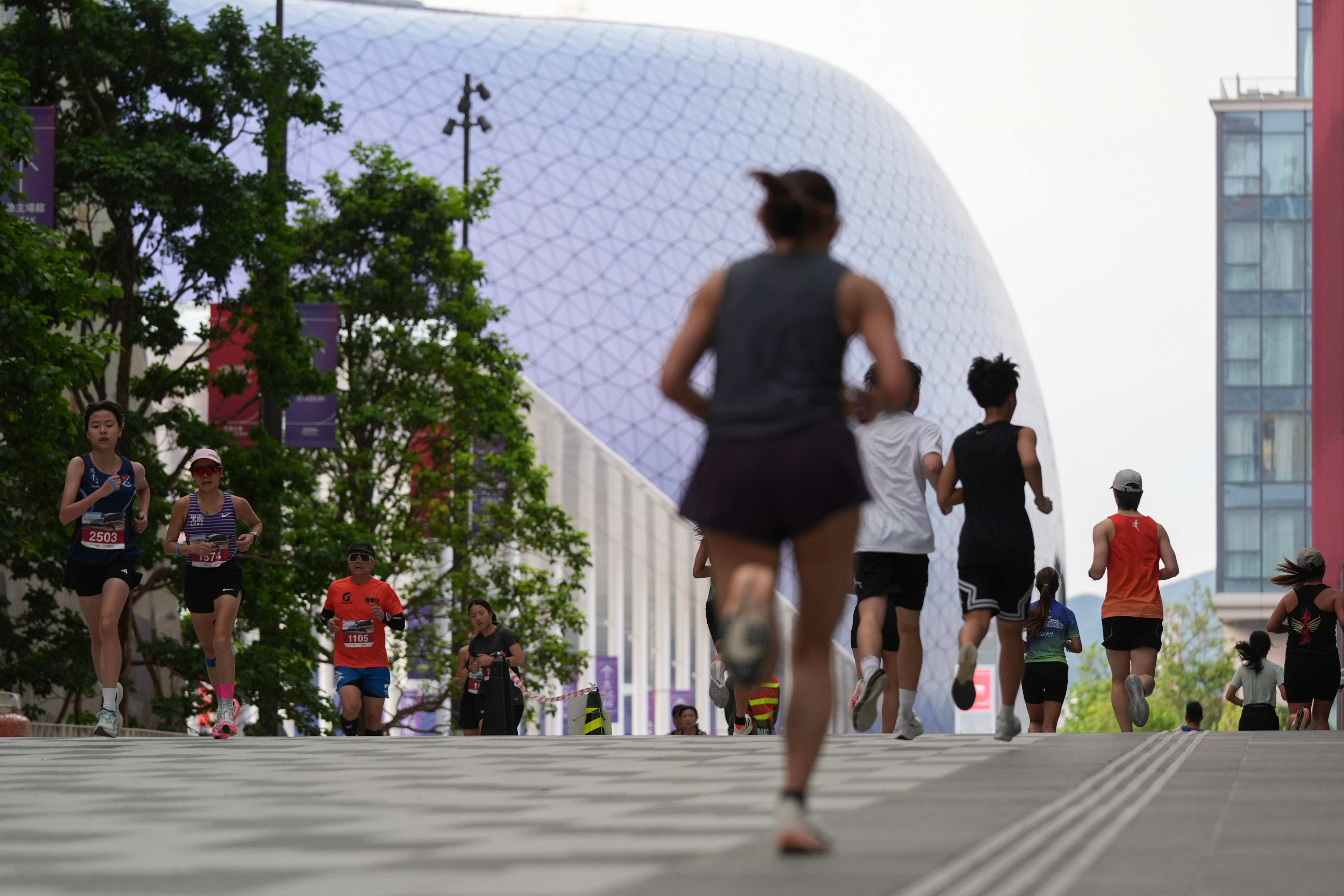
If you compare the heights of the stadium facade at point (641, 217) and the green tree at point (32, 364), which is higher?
the stadium facade at point (641, 217)

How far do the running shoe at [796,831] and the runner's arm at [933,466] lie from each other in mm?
5598

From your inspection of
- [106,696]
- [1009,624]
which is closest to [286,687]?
[106,696]

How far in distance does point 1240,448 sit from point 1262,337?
18.8 ft

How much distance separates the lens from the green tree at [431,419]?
2927cm

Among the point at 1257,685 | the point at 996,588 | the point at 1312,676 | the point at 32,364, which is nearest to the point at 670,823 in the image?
the point at 996,588

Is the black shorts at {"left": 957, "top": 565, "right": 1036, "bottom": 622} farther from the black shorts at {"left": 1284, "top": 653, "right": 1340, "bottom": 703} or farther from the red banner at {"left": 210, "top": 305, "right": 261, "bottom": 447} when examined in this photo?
the red banner at {"left": 210, "top": 305, "right": 261, "bottom": 447}

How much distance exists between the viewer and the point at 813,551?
5379 millimetres

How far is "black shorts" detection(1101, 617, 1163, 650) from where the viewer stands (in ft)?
44.0

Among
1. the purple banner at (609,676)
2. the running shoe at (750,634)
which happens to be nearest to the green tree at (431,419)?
the purple banner at (609,676)

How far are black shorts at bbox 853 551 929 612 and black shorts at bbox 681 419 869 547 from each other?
5862mm

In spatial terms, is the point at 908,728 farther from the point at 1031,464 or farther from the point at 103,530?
the point at 103,530

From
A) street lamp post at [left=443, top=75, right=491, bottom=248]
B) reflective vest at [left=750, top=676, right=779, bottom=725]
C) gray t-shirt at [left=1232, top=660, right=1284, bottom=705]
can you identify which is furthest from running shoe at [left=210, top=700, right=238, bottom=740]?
street lamp post at [left=443, top=75, right=491, bottom=248]

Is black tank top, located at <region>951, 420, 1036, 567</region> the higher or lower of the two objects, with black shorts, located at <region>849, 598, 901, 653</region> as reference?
higher

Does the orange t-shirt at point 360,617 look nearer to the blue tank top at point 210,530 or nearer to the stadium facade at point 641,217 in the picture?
the blue tank top at point 210,530
